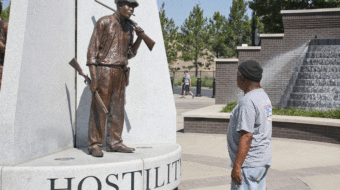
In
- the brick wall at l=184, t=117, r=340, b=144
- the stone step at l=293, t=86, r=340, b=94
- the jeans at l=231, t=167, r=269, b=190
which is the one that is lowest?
the brick wall at l=184, t=117, r=340, b=144

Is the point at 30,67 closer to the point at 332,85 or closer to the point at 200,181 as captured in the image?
the point at 200,181

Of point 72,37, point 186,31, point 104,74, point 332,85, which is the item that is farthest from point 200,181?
point 186,31

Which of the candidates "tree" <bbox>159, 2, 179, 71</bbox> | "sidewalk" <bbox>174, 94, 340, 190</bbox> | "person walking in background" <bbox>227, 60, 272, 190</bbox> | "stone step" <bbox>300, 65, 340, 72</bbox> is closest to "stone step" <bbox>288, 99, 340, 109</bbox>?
"stone step" <bbox>300, 65, 340, 72</bbox>

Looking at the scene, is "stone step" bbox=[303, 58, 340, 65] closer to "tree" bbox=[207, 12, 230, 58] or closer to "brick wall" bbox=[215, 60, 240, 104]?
"brick wall" bbox=[215, 60, 240, 104]

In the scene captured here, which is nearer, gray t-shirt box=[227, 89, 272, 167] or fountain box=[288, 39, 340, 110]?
gray t-shirt box=[227, 89, 272, 167]

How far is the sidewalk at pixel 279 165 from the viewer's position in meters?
5.90

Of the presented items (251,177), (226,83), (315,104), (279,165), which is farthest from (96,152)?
(226,83)

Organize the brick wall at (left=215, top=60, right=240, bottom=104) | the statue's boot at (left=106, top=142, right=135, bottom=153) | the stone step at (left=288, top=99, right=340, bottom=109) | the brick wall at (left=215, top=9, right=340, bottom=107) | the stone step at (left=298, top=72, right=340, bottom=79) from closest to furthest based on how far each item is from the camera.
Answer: the statue's boot at (left=106, top=142, right=135, bottom=153), the stone step at (left=288, top=99, right=340, bottom=109), the stone step at (left=298, top=72, right=340, bottom=79), the brick wall at (left=215, top=9, right=340, bottom=107), the brick wall at (left=215, top=60, right=240, bottom=104)

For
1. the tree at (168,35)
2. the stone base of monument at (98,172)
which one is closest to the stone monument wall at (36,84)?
the stone base of monument at (98,172)

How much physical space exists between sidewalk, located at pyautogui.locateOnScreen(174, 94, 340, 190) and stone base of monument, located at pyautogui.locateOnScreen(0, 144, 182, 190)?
93 centimetres

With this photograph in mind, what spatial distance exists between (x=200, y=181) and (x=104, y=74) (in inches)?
92.5

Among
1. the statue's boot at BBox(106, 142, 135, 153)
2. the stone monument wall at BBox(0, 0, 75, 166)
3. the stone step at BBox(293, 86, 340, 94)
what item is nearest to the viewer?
the stone monument wall at BBox(0, 0, 75, 166)

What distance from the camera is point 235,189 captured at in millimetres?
3154

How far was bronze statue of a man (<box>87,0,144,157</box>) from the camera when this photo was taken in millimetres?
4676
